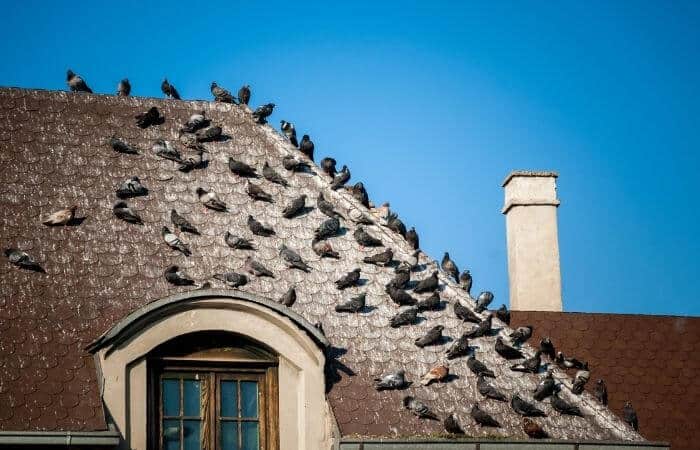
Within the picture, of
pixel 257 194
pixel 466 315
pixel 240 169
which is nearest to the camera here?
pixel 466 315

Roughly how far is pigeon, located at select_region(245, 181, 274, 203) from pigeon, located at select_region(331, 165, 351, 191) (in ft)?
4.28

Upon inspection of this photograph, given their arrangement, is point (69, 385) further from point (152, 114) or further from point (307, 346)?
point (152, 114)

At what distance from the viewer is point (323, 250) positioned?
24.1 meters

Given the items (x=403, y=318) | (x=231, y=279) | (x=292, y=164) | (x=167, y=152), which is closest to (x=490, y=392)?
(x=403, y=318)

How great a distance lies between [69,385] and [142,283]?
2.15 metres

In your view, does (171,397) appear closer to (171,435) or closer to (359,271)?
(171,435)

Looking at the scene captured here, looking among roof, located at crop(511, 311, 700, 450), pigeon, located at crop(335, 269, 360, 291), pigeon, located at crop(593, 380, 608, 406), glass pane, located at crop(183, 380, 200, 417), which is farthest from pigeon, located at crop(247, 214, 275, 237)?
pigeon, located at crop(593, 380, 608, 406)

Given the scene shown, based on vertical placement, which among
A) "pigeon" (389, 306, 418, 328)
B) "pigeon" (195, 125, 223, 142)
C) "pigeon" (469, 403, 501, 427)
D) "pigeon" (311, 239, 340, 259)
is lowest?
"pigeon" (469, 403, 501, 427)

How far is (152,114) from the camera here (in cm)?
2589

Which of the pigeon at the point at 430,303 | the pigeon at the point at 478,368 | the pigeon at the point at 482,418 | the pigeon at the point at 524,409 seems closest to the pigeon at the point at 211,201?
the pigeon at the point at 430,303

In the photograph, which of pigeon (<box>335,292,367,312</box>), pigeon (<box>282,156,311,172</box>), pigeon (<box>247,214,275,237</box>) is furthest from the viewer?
pigeon (<box>282,156,311,172</box>)

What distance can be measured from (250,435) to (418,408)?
6.86ft

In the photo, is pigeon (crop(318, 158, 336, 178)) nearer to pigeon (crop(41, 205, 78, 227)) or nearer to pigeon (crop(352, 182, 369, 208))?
pigeon (crop(352, 182, 369, 208))

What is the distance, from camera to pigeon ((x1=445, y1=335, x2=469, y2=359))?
2309 centimetres
